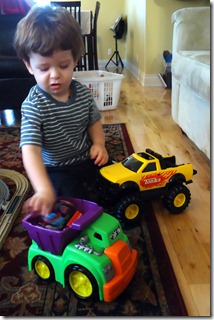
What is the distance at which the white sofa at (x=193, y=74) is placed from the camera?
4.27 feet

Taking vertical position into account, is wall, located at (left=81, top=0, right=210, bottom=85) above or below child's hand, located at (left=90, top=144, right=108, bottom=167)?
above

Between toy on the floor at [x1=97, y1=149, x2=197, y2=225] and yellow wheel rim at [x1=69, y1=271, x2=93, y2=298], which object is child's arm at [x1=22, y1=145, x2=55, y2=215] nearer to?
yellow wheel rim at [x1=69, y1=271, x2=93, y2=298]

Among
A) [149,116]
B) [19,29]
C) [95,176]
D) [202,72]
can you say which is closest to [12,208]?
[95,176]

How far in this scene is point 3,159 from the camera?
1.48m

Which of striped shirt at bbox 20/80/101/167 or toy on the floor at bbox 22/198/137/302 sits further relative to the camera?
striped shirt at bbox 20/80/101/167

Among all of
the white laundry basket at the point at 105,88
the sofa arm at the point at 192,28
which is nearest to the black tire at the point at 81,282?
the sofa arm at the point at 192,28

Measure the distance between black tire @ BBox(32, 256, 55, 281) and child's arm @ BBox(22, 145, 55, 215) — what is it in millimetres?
129

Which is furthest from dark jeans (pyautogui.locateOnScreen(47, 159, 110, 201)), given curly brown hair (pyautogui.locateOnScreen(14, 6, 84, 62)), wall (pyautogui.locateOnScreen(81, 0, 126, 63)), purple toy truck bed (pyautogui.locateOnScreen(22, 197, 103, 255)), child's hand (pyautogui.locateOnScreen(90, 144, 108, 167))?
wall (pyautogui.locateOnScreen(81, 0, 126, 63))

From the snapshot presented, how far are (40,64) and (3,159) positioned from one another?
80 centimetres

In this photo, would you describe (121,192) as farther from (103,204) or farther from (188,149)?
(188,149)

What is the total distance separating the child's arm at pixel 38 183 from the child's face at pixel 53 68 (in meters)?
0.18

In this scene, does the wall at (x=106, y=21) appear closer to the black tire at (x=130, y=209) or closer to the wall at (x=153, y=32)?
the wall at (x=153, y=32)

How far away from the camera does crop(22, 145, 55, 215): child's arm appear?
26.0 inches

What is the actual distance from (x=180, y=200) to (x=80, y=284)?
0.47 m
